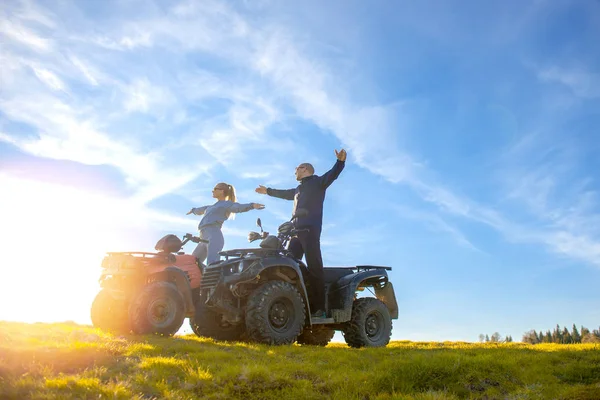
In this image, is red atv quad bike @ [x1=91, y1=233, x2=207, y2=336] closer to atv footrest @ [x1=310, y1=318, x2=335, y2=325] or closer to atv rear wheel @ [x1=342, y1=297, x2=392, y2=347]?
atv footrest @ [x1=310, y1=318, x2=335, y2=325]

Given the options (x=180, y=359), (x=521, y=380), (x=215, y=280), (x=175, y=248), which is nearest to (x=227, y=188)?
(x=175, y=248)

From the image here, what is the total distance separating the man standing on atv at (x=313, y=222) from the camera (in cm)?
1035

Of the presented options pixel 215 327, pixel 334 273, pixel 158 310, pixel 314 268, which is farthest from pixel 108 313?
pixel 334 273

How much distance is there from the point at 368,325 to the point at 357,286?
2.94 ft

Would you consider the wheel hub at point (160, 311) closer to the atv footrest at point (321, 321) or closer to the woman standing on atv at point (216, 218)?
the woman standing on atv at point (216, 218)

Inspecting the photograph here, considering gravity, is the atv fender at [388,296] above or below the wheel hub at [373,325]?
above

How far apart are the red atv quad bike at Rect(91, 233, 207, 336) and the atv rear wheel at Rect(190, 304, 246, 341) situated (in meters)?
0.26

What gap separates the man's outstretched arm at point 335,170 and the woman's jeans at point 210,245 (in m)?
3.23

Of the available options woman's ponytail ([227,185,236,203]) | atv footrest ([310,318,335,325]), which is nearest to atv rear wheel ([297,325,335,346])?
atv footrest ([310,318,335,325])

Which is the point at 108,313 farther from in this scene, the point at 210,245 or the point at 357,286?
the point at 357,286

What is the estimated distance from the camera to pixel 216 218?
12453mm

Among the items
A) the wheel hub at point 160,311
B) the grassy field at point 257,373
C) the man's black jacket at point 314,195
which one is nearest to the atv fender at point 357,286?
the man's black jacket at point 314,195

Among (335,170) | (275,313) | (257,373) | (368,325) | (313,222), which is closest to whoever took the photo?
(257,373)

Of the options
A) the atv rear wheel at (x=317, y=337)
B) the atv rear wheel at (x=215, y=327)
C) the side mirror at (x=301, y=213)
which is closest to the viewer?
the side mirror at (x=301, y=213)
